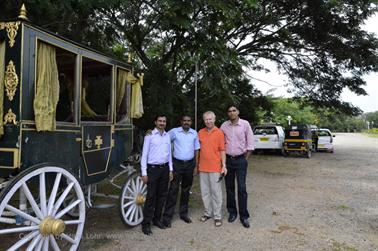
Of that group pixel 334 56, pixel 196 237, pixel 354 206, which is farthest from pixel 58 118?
pixel 334 56

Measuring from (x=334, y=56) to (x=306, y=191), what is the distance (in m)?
9.68

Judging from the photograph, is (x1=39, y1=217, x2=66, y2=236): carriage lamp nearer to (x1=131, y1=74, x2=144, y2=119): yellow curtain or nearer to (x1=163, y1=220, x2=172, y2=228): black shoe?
(x1=163, y1=220, x2=172, y2=228): black shoe

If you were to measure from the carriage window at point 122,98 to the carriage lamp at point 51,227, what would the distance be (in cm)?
230

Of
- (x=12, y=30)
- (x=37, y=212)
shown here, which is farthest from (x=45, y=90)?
(x=37, y=212)

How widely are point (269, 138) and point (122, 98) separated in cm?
1449

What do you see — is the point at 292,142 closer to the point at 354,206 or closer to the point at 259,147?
the point at 259,147

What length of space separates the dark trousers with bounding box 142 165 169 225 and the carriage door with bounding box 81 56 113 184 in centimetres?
67

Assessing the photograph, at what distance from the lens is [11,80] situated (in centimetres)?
379

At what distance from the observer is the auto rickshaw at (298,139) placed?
17.8 meters

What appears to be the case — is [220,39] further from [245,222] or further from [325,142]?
[325,142]

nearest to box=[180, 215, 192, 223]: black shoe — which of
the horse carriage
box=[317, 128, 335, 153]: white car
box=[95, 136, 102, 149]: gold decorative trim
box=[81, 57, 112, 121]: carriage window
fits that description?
the horse carriage

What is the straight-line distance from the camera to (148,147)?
5.32 m

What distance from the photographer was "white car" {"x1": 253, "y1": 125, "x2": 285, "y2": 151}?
1906 centimetres

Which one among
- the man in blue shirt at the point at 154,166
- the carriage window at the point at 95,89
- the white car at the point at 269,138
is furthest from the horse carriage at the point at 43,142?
the white car at the point at 269,138
